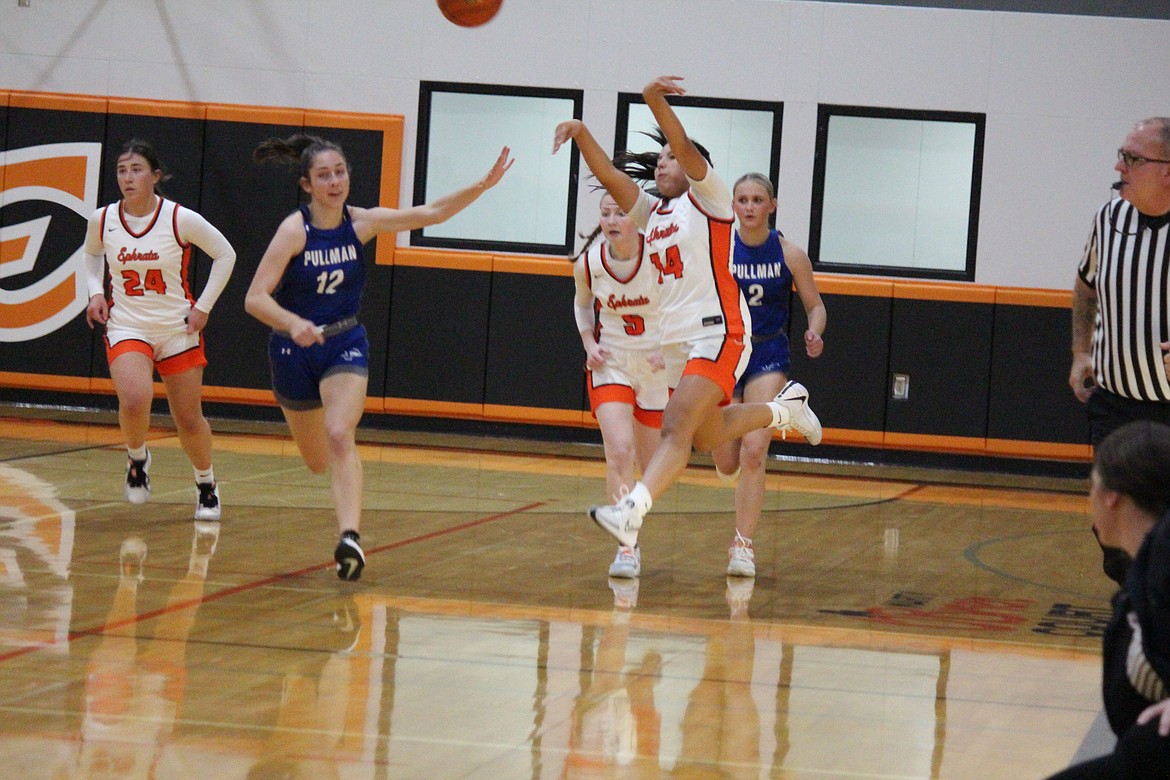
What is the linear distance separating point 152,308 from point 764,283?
292cm

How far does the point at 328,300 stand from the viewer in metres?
6.21

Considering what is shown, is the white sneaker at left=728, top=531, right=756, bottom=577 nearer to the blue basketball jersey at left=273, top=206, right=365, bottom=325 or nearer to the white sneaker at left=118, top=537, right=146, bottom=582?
the blue basketball jersey at left=273, top=206, right=365, bottom=325

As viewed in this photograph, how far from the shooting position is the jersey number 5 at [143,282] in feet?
24.5

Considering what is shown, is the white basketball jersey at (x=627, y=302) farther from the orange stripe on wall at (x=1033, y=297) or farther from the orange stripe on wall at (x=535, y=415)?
the orange stripe on wall at (x=1033, y=297)

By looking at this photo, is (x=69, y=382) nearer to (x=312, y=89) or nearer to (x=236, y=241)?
(x=236, y=241)

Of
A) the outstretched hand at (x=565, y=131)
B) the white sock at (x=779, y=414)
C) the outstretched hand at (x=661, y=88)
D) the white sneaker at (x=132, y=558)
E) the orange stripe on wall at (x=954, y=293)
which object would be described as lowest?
the white sneaker at (x=132, y=558)

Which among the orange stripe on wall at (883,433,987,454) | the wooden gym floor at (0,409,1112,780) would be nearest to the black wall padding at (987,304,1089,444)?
the orange stripe on wall at (883,433,987,454)

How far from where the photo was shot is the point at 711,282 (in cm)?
592

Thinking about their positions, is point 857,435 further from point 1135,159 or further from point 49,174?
point 1135,159

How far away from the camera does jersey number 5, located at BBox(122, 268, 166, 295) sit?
24.5 ft

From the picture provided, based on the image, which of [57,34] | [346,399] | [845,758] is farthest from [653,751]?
[57,34]

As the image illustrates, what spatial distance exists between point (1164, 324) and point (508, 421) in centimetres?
798

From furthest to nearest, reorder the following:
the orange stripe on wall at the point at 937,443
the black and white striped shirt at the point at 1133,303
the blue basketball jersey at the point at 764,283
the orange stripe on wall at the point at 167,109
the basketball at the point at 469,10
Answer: the orange stripe on wall at the point at 167,109, the orange stripe on wall at the point at 937,443, the basketball at the point at 469,10, the blue basketball jersey at the point at 764,283, the black and white striped shirt at the point at 1133,303

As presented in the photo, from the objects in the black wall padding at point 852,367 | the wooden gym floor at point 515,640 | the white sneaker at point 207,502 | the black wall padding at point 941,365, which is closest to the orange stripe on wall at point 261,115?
the wooden gym floor at point 515,640
